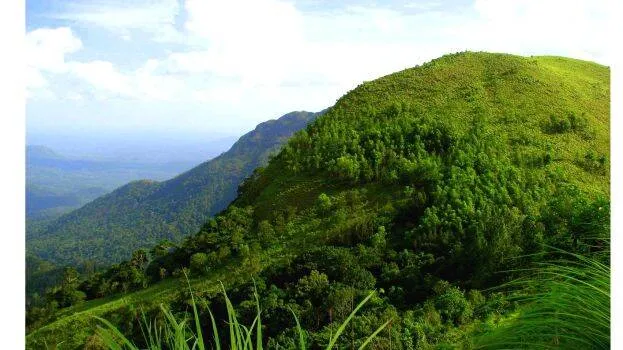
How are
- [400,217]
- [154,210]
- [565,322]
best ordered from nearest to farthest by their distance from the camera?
[565,322] < [400,217] < [154,210]

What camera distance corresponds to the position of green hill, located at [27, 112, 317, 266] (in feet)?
140

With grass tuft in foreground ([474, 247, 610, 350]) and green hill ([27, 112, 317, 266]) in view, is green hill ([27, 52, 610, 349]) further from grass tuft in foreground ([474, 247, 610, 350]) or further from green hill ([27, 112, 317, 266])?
green hill ([27, 112, 317, 266])

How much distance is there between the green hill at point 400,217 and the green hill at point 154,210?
25.5 meters

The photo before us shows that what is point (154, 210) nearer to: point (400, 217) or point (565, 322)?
point (400, 217)

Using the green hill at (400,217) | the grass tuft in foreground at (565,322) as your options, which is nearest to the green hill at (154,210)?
the green hill at (400,217)

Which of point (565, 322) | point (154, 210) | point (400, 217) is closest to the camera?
point (565, 322)

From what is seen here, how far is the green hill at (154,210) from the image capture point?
42688 millimetres

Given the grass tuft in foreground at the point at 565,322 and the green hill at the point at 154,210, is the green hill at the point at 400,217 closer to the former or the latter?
the grass tuft in foreground at the point at 565,322

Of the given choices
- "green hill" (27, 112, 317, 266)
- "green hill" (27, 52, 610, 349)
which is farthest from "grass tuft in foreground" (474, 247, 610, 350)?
"green hill" (27, 112, 317, 266)

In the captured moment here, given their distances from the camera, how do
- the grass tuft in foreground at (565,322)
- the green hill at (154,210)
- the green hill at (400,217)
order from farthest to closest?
the green hill at (154,210), the green hill at (400,217), the grass tuft in foreground at (565,322)

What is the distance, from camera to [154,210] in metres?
51.8

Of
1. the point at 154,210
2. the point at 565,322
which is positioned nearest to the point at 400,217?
the point at 565,322

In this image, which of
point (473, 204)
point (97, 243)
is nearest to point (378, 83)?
point (473, 204)

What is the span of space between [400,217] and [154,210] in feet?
141
